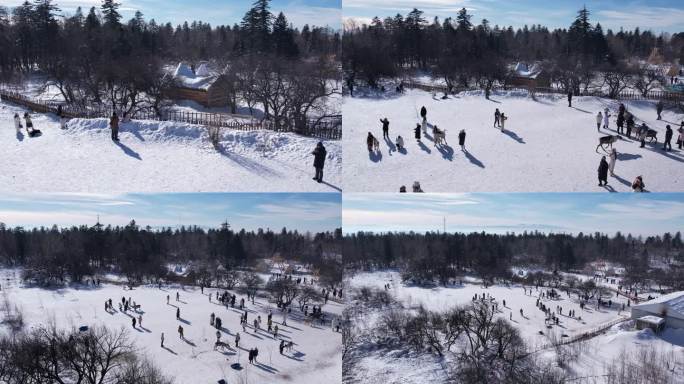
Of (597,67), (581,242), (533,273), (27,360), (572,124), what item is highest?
(597,67)

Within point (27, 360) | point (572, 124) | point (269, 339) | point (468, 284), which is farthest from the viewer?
point (468, 284)

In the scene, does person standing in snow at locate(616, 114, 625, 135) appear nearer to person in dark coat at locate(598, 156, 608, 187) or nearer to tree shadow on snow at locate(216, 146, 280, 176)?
person in dark coat at locate(598, 156, 608, 187)

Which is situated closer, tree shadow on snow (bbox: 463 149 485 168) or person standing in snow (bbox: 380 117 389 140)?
tree shadow on snow (bbox: 463 149 485 168)

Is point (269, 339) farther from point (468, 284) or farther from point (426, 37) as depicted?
point (426, 37)

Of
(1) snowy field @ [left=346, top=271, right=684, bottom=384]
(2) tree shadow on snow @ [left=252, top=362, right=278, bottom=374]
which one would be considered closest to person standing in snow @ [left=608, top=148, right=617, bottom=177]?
(1) snowy field @ [left=346, top=271, right=684, bottom=384]

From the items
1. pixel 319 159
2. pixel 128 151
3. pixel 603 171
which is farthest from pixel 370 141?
pixel 128 151

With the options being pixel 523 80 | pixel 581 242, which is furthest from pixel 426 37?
pixel 581 242

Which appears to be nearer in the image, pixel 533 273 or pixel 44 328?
pixel 44 328
